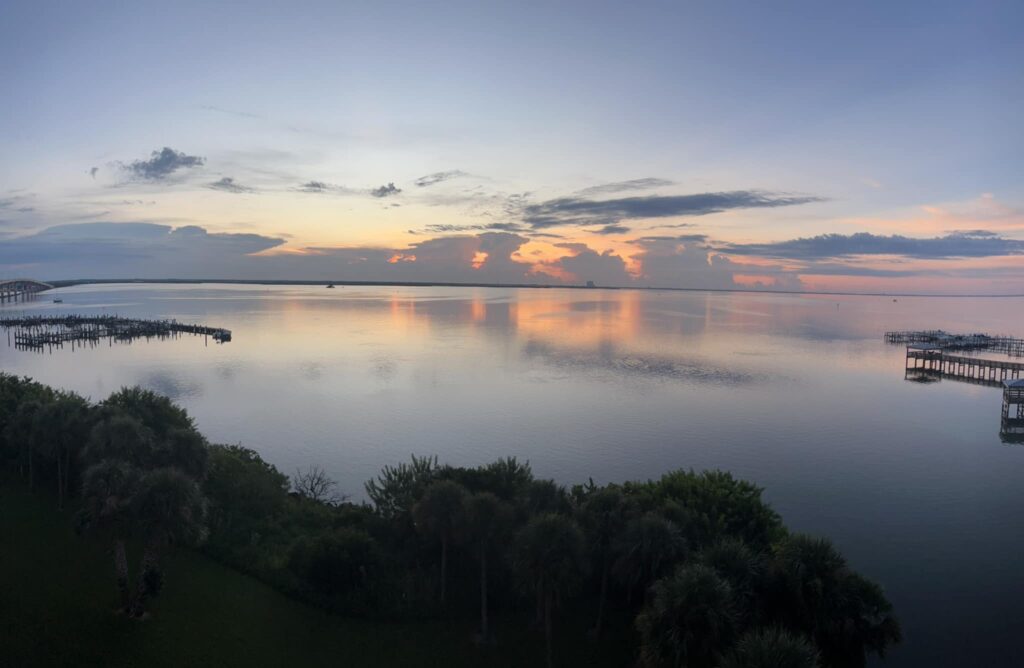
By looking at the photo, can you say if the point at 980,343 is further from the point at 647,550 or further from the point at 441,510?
the point at 441,510

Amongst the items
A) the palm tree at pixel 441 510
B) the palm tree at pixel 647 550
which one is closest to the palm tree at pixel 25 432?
the palm tree at pixel 441 510

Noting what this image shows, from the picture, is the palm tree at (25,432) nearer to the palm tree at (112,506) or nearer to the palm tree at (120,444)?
the palm tree at (120,444)

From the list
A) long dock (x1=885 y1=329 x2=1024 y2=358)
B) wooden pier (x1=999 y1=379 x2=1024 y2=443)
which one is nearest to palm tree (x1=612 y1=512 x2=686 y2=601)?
wooden pier (x1=999 y1=379 x2=1024 y2=443)

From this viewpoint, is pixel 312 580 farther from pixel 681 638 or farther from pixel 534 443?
pixel 534 443

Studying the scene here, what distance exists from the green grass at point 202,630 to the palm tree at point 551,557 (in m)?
3.03

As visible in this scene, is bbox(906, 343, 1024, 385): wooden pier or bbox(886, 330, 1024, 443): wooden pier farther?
bbox(906, 343, 1024, 385): wooden pier

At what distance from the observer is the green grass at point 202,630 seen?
21031mm

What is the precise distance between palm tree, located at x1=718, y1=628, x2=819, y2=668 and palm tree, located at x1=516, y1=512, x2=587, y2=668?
585cm

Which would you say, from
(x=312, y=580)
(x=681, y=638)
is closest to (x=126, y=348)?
(x=312, y=580)

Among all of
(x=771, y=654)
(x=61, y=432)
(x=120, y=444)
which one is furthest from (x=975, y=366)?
(x=61, y=432)

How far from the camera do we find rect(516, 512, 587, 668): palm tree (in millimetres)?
21312

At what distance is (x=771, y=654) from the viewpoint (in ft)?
52.5

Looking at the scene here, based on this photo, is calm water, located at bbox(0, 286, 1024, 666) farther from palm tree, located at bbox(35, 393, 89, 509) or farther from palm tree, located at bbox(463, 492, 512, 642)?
palm tree, located at bbox(463, 492, 512, 642)

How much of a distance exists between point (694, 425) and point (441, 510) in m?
36.8
